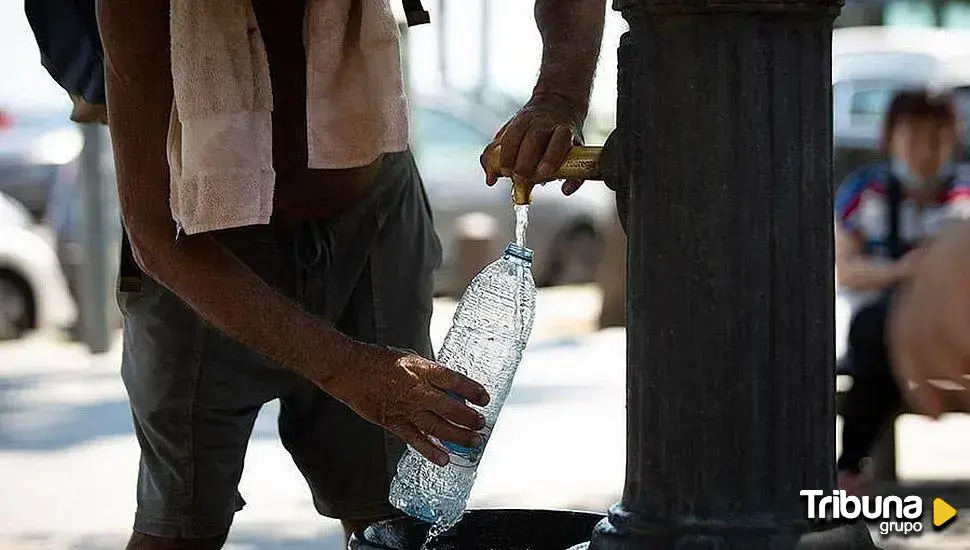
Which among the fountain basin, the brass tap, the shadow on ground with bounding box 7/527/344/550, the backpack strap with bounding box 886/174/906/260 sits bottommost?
the shadow on ground with bounding box 7/527/344/550

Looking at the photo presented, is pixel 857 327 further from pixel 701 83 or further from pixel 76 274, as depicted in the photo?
pixel 76 274

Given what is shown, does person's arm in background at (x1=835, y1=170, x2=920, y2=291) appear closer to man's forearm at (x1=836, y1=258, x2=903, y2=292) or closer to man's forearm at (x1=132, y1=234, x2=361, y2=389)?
man's forearm at (x1=836, y1=258, x2=903, y2=292)

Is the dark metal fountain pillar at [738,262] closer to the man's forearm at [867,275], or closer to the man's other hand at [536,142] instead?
the man's other hand at [536,142]

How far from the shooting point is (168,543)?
284 centimetres

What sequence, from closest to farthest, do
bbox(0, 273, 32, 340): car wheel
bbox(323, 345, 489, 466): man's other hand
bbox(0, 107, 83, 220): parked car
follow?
1. bbox(323, 345, 489, 466): man's other hand
2. bbox(0, 273, 32, 340): car wheel
3. bbox(0, 107, 83, 220): parked car

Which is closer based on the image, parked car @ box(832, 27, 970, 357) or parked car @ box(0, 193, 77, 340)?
parked car @ box(832, 27, 970, 357)

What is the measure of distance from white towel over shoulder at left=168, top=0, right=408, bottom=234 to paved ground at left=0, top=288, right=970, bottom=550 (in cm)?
314

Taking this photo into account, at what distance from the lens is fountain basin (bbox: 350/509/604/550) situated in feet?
7.76

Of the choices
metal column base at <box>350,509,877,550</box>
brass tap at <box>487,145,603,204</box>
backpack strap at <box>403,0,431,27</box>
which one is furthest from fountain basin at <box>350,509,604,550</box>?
backpack strap at <box>403,0,431,27</box>

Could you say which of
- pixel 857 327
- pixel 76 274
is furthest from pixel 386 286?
pixel 76 274

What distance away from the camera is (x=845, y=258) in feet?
18.4

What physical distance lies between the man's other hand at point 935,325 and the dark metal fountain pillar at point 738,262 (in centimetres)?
258

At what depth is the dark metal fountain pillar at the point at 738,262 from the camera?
6.39 feet

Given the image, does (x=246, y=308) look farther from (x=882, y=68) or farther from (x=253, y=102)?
(x=882, y=68)
